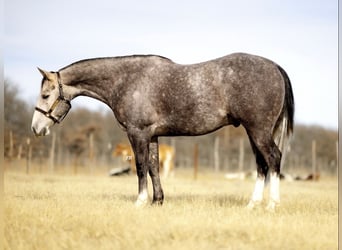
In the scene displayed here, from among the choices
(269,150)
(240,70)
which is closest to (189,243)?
(269,150)

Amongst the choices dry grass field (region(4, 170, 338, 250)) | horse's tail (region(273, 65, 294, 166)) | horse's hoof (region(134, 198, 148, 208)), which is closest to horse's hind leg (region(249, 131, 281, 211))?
dry grass field (region(4, 170, 338, 250))

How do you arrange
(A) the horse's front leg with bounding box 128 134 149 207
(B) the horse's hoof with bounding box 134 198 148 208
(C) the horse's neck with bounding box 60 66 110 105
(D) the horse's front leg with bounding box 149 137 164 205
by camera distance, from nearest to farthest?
1. (B) the horse's hoof with bounding box 134 198 148 208
2. (A) the horse's front leg with bounding box 128 134 149 207
3. (D) the horse's front leg with bounding box 149 137 164 205
4. (C) the horse's neck with bounding box 60 66 110 105

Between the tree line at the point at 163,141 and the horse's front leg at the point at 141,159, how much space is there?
2339 cm

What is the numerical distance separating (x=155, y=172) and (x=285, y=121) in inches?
106

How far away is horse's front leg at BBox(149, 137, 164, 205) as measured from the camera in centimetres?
912

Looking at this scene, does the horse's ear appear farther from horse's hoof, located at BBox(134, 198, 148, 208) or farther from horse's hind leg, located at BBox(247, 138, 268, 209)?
horse's hind leg, located at BBox(247, 138, 268, 209)

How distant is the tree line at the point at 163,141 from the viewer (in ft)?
115

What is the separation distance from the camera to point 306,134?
52.4 meters

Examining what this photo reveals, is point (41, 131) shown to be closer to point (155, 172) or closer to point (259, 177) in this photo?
point (155, 172)

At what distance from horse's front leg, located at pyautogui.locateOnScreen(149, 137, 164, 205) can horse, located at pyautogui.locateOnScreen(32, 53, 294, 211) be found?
2 cm

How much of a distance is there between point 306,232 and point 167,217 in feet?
6.56

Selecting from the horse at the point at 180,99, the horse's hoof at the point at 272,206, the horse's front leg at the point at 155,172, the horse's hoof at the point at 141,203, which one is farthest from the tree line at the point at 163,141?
the horse's hoof at the point at 272,206

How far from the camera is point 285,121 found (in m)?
8.82

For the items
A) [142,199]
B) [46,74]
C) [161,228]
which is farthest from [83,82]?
[161,228]
